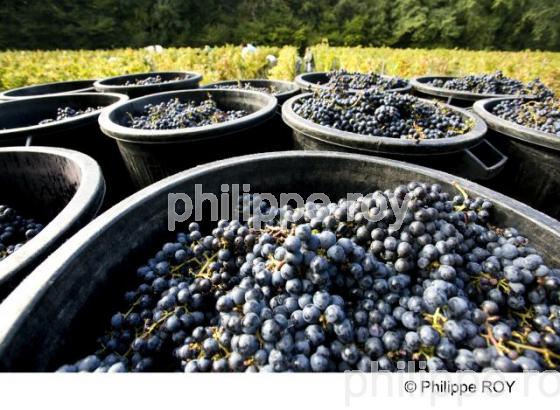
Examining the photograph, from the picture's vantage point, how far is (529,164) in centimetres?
208

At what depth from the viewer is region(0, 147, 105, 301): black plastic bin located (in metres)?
1.09

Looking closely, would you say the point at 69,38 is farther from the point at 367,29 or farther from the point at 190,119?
the point at 190,119

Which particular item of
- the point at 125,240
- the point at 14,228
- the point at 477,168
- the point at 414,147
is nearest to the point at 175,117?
the point at 14,228

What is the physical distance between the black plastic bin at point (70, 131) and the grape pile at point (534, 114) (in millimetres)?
3164

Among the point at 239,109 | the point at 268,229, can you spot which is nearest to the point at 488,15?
the point at 239,109

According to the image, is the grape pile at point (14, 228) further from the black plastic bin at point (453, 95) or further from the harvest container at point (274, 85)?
the black plastic bin at point (453, 95)

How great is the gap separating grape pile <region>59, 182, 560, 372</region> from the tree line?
2233 centimetres

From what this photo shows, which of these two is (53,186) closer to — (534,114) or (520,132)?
(520,132)

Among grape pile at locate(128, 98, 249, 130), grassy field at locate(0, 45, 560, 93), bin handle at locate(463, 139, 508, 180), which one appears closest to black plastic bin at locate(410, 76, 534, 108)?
bin handle at locate(463, 139, 508, 180)

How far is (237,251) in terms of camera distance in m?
1.16

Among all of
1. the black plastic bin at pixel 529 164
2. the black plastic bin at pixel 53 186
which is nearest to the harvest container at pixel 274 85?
the black plastic bin at pixel 529 164

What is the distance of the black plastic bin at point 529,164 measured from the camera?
6.40 feet

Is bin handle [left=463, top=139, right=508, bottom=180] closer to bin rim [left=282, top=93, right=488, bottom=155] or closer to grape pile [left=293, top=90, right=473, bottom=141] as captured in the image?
bin rim [left=282, top=93, right=488, bottom=155]

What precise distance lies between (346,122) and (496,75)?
8.24ft
